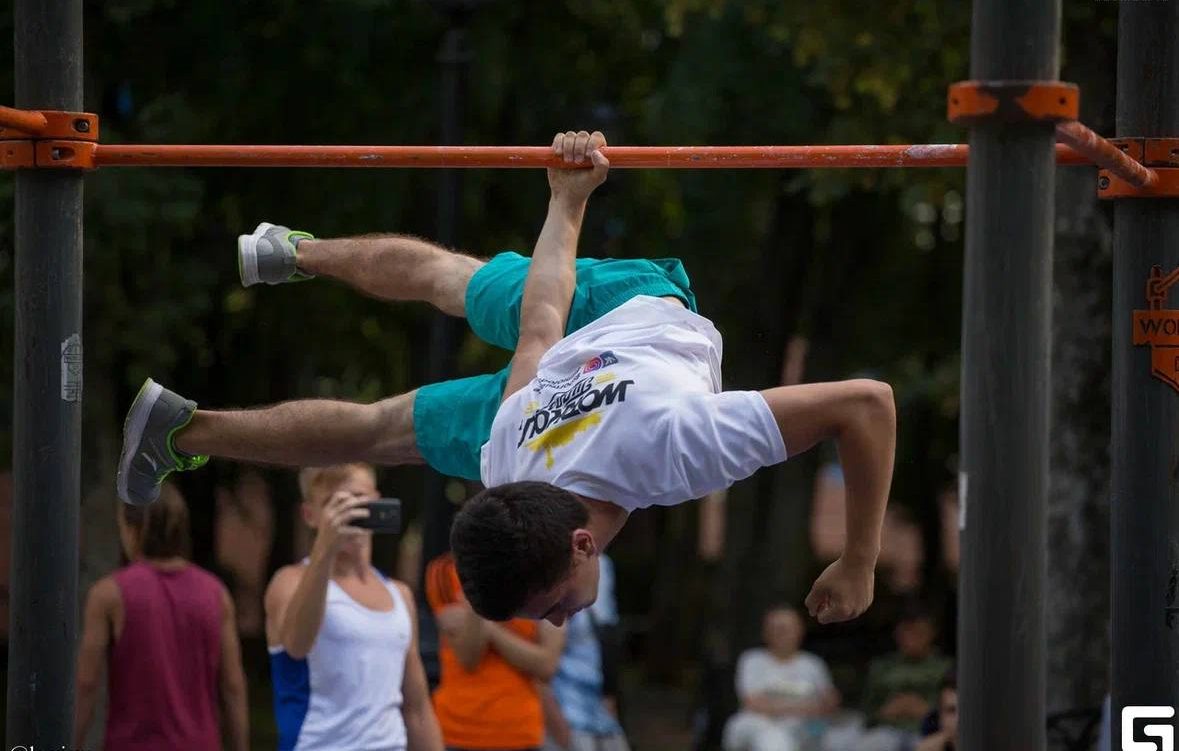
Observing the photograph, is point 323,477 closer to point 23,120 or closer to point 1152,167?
point 23,120

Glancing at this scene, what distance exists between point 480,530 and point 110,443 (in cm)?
716

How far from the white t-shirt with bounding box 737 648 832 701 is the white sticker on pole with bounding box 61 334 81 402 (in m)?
5.33

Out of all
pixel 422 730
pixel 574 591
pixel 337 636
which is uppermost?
pixel 574 591

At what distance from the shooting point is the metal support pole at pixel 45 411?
4516 mm

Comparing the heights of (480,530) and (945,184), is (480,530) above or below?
below

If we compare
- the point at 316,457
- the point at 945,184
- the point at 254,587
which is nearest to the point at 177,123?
the point at 945,184

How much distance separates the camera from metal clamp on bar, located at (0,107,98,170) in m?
4.54

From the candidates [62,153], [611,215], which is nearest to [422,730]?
[62,153]

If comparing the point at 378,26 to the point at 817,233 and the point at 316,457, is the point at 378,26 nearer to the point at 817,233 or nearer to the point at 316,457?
the point at 817,233

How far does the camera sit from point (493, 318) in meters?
4.82

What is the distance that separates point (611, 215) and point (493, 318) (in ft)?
24.5

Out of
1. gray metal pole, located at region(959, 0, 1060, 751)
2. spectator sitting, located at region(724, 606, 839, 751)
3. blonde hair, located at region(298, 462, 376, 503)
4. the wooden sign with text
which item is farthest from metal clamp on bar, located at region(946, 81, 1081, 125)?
spectator sitting, located at region(724, 606, 839, 751)

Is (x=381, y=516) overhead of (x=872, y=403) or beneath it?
beneath

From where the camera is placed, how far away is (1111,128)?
30.1 feet
